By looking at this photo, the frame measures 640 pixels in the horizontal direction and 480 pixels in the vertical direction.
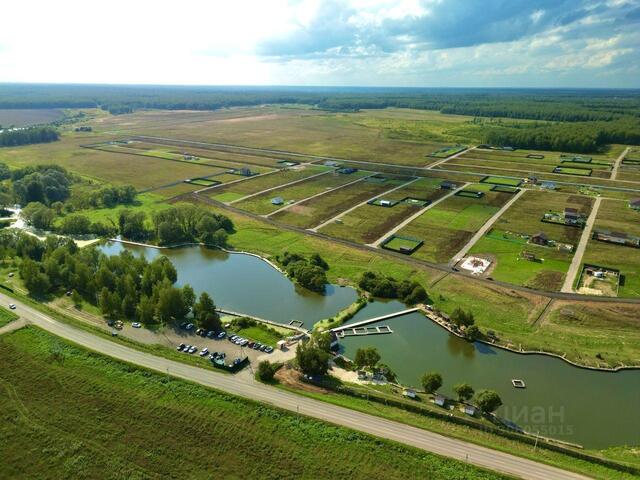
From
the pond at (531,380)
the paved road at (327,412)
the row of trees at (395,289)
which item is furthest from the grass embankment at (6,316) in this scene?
the row of trees at (395,289)

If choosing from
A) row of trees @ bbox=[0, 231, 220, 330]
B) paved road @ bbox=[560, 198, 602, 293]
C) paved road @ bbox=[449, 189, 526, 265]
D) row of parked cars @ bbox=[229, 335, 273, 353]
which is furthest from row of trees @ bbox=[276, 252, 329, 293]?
paved road @ bbox=[560, 198, 602, 293]

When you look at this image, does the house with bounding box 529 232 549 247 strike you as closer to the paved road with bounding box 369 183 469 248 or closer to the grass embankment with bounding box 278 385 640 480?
the paved road with bounding box 369 183 469 248

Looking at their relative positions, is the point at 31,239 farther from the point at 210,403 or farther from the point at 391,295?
the point at 391,295

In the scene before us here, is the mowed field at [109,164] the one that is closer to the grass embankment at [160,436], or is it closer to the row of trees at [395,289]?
the row of trees at [395,289]

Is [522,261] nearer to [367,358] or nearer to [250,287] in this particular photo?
[367,358]

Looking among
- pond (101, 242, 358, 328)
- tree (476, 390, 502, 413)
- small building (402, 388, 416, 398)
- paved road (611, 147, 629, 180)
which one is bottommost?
pond (101, 242, 358, 328)
